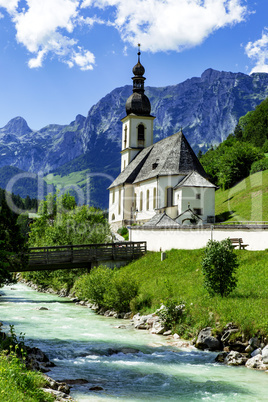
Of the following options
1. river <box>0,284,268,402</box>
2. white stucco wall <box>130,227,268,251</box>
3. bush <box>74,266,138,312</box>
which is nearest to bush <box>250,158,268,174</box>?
white stucco wall <box>130,227,268,251</box>

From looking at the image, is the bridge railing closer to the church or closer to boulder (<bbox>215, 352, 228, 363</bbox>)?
the church

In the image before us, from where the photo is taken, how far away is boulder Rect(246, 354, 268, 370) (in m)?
15.1

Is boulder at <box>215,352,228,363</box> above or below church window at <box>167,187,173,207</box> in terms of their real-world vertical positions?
below

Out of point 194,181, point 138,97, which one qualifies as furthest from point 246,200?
point 138,97

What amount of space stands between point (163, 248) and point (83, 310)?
9.52 meters

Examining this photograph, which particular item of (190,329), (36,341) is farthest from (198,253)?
(36,341)

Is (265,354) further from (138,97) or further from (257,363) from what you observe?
(138,97)

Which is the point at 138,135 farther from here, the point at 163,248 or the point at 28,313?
the point at 28,313

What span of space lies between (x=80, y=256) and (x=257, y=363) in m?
22.7

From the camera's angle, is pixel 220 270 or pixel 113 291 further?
pixel 113 291

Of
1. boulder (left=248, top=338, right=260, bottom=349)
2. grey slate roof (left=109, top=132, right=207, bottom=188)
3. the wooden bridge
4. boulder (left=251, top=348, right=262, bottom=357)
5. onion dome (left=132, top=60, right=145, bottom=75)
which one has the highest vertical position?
onion dome (left=132, top=60, right=145, bottom=75)

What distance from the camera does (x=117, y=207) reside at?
72.9 m

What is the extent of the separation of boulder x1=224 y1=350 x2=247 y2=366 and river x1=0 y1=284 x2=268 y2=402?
1.44 feet

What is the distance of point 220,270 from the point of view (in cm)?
2134
